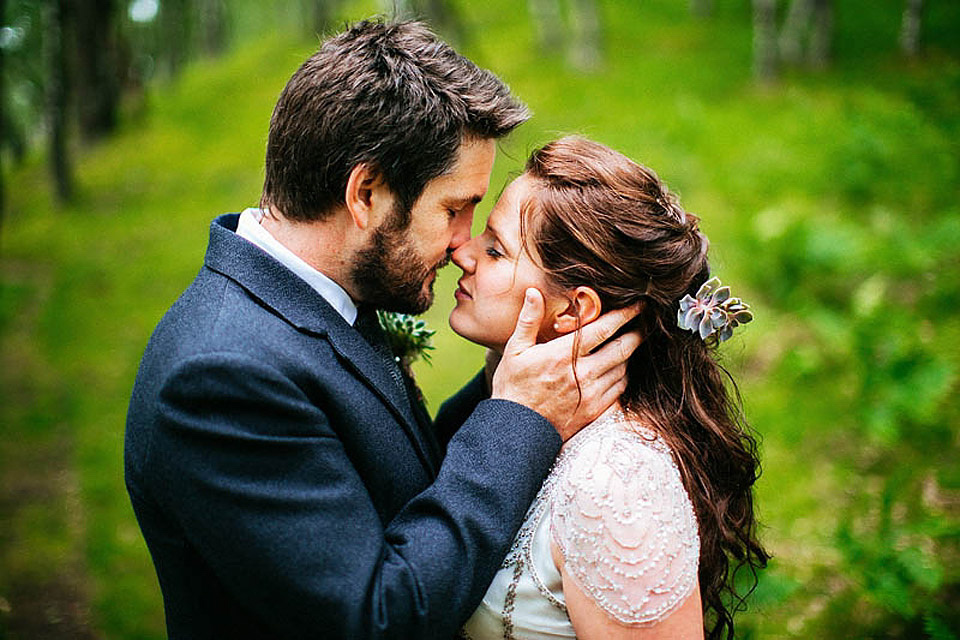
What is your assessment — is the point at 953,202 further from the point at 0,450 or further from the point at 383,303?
the point at 0,450

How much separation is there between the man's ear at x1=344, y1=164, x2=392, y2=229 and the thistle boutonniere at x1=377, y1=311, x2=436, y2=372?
531mm

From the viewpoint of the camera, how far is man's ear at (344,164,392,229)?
2.29m

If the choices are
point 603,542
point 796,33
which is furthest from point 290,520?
point 796,33

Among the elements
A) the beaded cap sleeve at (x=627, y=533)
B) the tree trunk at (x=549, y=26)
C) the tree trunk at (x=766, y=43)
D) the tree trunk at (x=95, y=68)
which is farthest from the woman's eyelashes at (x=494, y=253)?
the tree trunk at (x=95, y=68)

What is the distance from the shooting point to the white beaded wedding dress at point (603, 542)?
210cm

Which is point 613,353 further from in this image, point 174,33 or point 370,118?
point 174,33

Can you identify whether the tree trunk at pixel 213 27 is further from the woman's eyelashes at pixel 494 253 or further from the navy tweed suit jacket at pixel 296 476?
the navy tweed suit jacket at pixel 296 476

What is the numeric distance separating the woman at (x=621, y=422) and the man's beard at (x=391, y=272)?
21 centimetres

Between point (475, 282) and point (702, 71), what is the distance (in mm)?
14401

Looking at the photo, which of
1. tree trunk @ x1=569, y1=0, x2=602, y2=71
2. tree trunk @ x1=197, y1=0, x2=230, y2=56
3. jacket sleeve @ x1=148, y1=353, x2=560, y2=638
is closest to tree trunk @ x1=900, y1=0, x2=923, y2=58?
tree trunk @ x1=569, y1=0, x2=602, y2=71

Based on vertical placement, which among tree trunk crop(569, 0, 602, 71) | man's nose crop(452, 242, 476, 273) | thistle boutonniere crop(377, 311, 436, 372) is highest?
Answer: man's nose crop(452, 242, 476, 273)

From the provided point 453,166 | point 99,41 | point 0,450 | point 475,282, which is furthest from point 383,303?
point 99,41

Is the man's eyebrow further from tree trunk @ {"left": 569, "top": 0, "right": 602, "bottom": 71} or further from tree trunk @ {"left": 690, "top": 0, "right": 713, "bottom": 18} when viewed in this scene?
tree trunk @ {"left": 690, "top": 0, "right": 713, "bottom": 18}

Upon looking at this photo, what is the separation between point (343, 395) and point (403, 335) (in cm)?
73
